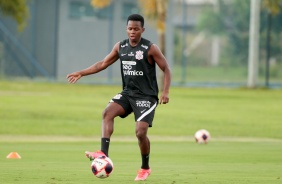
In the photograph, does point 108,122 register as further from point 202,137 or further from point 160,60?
point 202,137

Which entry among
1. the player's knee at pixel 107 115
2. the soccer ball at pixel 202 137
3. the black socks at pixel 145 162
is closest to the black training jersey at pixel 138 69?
the player's knee at pixel 107 115

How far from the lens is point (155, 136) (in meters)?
29.8

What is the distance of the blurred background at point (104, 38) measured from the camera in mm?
54969

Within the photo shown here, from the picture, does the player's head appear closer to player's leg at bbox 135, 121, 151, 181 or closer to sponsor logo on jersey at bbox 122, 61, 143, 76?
sponsor logo on jersey at bbox 122, 61, 143, 76

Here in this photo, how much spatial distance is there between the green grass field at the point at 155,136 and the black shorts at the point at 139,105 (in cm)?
90

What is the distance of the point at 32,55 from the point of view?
59.1m

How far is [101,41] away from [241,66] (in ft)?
71.3

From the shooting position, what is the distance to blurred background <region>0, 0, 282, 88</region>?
55.0 m

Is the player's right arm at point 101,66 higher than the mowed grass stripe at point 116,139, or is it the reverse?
the player's right arm at point 101,66

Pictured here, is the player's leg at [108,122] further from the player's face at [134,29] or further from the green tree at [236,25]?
the green tree at [236,25]

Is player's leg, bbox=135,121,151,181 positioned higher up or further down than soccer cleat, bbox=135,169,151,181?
higher up

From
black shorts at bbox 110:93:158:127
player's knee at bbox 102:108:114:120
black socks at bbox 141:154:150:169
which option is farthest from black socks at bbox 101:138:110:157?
black socks at bbox 141:154:150:169

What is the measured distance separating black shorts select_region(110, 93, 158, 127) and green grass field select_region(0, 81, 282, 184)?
2.95 ft

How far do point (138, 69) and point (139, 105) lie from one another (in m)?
0.52
